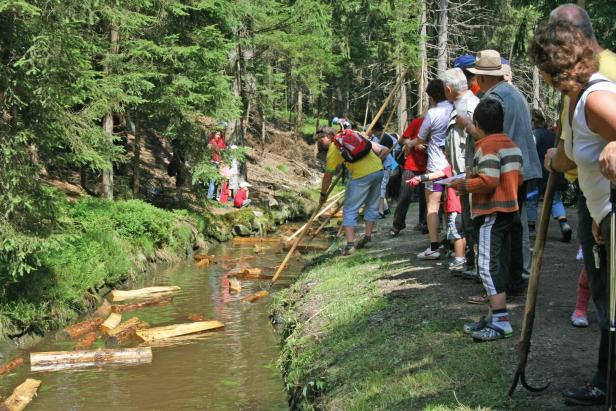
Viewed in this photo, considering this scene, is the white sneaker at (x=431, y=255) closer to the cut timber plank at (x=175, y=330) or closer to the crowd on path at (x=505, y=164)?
the crowd on path at (x=505, y=164)

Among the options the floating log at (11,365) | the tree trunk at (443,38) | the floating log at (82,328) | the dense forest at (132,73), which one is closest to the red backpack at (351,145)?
the dense forest at (132,73)

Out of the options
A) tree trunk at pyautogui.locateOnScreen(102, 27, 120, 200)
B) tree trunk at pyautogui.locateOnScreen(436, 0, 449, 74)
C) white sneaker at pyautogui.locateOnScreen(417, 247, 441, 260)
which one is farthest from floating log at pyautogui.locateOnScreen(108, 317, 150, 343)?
tree trunk at pyautogui.locateOnScreen(436, 0, 449, 74)

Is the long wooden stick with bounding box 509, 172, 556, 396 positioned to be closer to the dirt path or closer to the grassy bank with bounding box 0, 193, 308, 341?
the dirt path

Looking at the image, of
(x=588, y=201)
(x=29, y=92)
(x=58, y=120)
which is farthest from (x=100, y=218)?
(x=588, y=201)

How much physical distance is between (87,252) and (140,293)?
3.56 ft

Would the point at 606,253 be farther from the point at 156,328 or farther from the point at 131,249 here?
the point at 131,249

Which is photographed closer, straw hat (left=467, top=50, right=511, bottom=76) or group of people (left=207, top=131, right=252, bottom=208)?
straw hat (left=467, top=50, right=511, bottom=76)

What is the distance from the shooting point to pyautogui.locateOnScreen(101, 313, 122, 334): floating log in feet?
30.1

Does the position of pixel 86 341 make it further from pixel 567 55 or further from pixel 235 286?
pixel 567 55

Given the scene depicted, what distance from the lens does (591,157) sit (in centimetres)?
328

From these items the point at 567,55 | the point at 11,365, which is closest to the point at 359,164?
the point at 11,365

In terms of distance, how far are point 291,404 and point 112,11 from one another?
34.7ft

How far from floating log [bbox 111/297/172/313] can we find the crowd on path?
302cm

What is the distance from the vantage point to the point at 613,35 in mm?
17750
